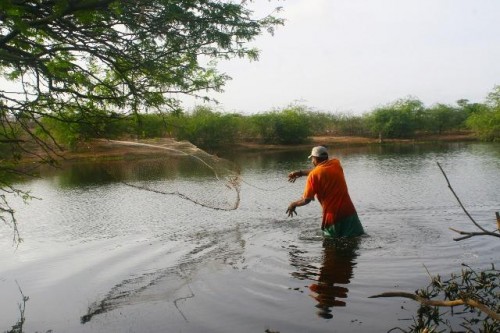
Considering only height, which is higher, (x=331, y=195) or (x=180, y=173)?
(x=331, y=195)

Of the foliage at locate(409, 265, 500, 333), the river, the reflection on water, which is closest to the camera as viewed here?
the foliage at locate(409, 265, 500, 333)

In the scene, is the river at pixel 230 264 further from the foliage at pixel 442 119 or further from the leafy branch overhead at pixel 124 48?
the foliage at pixel 442 119

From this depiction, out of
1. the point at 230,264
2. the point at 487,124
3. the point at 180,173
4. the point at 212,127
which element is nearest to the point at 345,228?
the point at 230,264

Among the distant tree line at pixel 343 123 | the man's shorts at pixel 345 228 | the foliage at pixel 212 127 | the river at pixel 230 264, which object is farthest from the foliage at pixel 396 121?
the man's shorts at pixel 345 228

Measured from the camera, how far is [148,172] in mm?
29297

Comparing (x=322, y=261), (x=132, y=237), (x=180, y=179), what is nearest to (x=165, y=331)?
(x=322, y=261)

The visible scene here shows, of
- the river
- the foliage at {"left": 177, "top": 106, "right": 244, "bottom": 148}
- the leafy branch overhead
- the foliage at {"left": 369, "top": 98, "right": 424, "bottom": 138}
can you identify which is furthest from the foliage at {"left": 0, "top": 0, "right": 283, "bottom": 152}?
the foliage at {"left": 369, "top": 98, "right": 424, "bottom": 138}

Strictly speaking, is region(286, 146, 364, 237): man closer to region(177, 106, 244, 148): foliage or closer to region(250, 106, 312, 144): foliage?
region(177, 106, 244, 148): foliage

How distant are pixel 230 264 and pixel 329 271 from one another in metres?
1.97

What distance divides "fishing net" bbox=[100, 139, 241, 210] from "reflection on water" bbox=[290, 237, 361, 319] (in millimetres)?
2703

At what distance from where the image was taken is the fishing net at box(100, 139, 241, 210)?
970 cm

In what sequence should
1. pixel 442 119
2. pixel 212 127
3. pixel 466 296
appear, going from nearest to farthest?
pixel 466 296 < pixel 212 127 < pixel 442 119

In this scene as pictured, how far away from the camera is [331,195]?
8344 mm

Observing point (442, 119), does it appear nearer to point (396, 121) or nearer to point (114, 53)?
point (396, 121)
